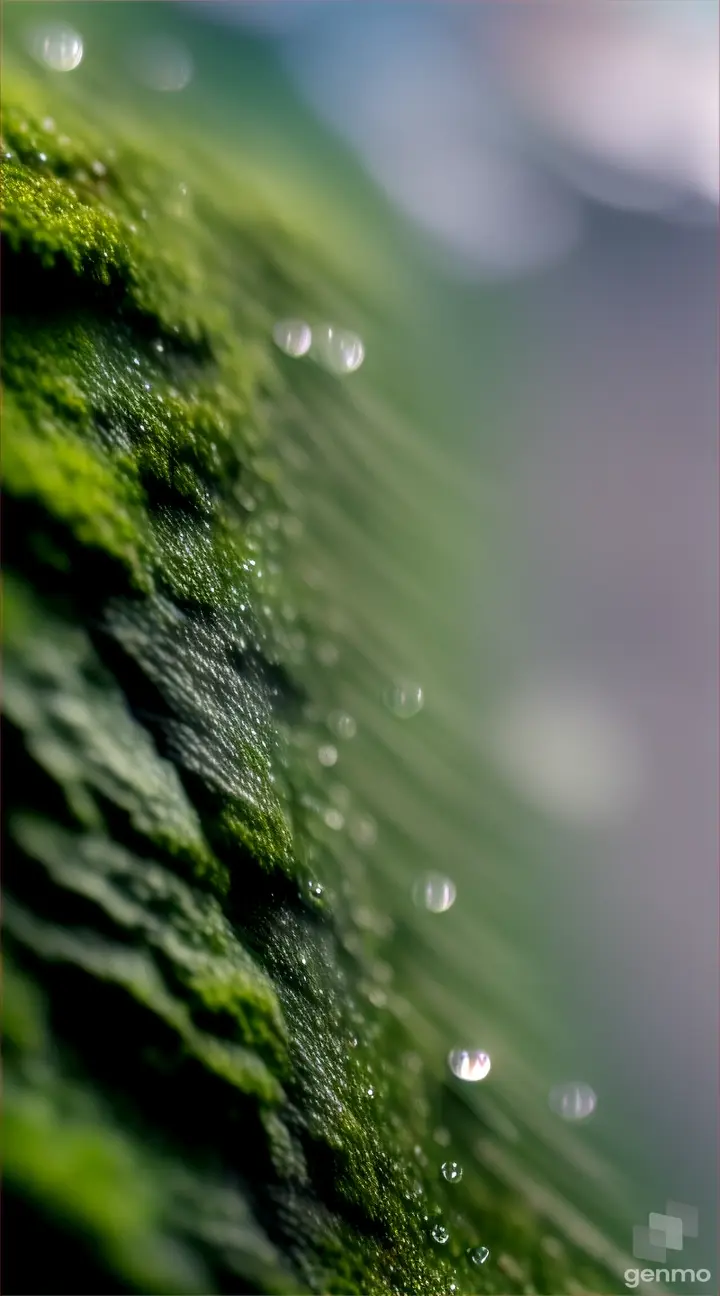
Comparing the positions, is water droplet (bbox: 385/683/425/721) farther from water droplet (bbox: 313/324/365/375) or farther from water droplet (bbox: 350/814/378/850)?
water droplet (bbox: 313/324/365/375)

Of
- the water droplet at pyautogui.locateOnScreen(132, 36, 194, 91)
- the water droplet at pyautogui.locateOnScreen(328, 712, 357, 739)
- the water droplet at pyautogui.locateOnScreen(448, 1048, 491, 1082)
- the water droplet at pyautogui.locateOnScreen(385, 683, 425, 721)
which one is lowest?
the water droplet at pyautogui.locateOnScreen(448, 1048, 491, 1082)

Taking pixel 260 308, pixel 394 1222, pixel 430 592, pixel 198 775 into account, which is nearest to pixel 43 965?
pixel 198 775

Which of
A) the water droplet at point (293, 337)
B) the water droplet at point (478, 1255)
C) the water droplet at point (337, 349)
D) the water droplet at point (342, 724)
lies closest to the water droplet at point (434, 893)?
the water droplet at point (342, 724)

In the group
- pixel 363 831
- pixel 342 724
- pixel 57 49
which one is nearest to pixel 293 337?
pixel 57 49

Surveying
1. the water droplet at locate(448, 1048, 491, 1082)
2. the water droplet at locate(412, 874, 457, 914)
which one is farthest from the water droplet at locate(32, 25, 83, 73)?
the water droplet at locate(448, 1048, 491, 1082)

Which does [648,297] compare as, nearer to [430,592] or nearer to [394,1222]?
[430,592]

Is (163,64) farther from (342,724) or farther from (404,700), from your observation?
(342,724)
